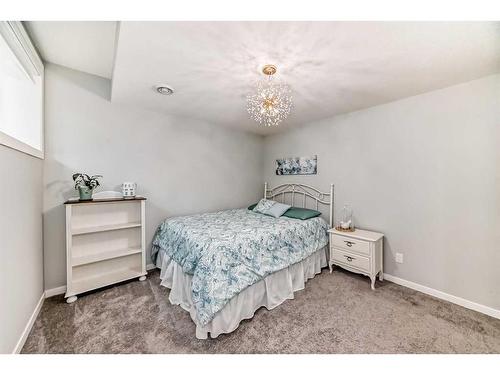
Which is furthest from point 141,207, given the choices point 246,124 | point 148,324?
point 246,124

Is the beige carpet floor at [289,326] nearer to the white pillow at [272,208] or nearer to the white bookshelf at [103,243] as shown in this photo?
the white bookshelf at [103,243]

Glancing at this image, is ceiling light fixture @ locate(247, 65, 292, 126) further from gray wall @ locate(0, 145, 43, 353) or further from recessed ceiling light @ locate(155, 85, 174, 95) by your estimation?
gray wall @ locate(0, 145, 43, 353)

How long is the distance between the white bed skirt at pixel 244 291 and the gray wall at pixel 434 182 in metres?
1.05

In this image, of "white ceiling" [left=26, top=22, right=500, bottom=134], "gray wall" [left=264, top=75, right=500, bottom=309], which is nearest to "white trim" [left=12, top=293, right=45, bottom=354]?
"white ceiling" [left=26, top=22, right=500, bottom=134]

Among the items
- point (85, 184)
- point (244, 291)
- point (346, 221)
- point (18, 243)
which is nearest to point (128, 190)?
point (85, 184)

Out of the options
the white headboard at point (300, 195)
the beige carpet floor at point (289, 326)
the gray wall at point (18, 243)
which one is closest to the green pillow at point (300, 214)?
the white headboard at point (300, 195)

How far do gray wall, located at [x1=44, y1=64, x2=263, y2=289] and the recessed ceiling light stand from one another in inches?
27.1

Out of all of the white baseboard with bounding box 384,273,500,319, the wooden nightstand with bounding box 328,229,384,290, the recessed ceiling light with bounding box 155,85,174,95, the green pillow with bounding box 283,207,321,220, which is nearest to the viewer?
the white baseboard with bounding box 384,273,500,319

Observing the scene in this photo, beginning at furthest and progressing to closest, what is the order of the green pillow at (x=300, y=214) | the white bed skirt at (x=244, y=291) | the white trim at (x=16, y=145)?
the green pillow at (x=300, y=214), the white bed skirt at (x=244, y=291), the white trim at (x=16, y=145)

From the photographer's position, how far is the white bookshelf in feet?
6.83

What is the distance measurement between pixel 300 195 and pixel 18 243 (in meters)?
3.31

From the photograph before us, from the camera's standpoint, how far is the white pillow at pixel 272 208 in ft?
9.89

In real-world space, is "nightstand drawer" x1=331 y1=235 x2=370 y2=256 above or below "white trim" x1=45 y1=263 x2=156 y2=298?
above

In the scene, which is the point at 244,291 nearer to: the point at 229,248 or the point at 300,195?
the point at 229,248
